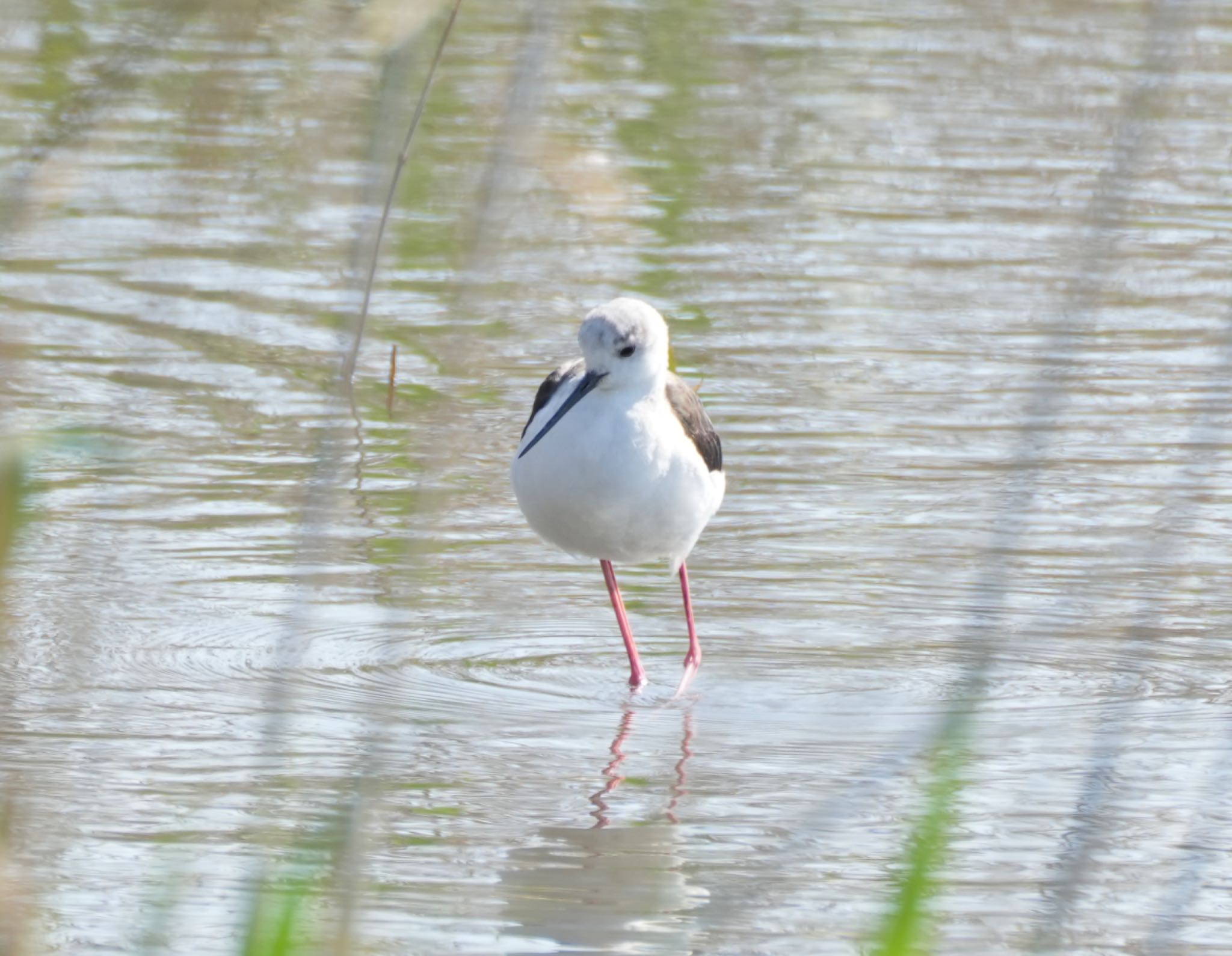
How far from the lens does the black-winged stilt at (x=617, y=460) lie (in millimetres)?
5609

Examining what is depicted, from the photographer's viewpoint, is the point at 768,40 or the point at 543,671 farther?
the point at 543,671

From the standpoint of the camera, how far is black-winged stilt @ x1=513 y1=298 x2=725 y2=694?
18.4 feet

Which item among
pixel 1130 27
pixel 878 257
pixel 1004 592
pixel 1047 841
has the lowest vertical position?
pixel 878 257

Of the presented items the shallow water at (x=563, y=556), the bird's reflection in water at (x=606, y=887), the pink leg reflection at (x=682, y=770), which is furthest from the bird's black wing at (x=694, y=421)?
the bird's reflection in water at (x=606, y=887)

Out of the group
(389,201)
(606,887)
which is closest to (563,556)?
(606,887)

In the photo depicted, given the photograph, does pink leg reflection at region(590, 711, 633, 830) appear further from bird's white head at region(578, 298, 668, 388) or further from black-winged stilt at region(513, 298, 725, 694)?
bird's white head at region(578, 298, 668, 388)

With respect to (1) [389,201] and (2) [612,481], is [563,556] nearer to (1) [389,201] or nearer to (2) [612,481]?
(2) [612,481]

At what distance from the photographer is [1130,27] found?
3486 mm

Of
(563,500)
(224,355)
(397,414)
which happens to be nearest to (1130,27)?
(563,500)

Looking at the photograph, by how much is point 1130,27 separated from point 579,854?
2.14 metres

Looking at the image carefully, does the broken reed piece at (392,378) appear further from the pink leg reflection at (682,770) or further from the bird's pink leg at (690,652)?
the pink leg reflection at (682,770)

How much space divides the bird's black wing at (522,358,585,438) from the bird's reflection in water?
139 centimetres

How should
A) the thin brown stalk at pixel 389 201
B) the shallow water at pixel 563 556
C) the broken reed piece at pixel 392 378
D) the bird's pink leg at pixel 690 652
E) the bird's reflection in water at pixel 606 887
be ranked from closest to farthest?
the thin brown stalk at pixel 389 201 < the shallow water at pixel 563 556 < the bird's reflection in water at pixel 606 887 < the bird's pink leg at pixel 690 652 < the broken reed piece at pixel 392 378

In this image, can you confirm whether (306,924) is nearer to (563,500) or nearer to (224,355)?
(563,500)
